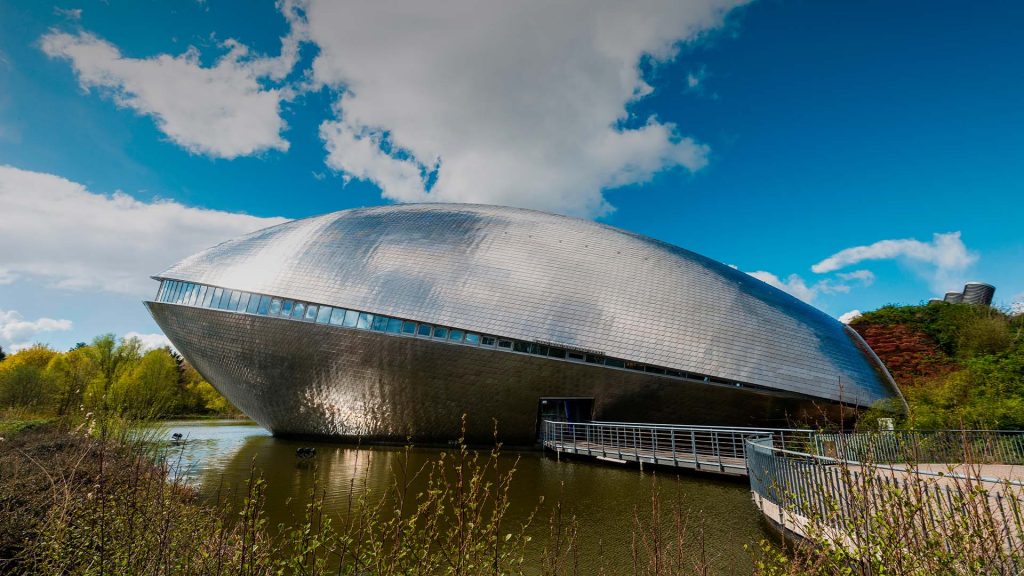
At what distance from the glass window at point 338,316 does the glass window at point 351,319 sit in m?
0.20

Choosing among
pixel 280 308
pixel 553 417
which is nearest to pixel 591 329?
pixel 553 417

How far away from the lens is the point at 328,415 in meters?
24.9

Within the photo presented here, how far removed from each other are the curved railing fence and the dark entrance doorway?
446 inches

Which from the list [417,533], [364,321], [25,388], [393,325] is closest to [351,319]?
[364,321]

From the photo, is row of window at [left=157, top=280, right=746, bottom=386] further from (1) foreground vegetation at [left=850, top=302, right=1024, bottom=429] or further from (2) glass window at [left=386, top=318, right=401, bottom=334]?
(1) foreground vegetation at [left=850, top=302, right=1024, bottom=429]

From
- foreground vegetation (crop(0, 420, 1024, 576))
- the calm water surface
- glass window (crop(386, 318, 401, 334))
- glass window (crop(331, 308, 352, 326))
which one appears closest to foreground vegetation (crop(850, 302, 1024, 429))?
the calm water surface

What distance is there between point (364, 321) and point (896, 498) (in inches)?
851

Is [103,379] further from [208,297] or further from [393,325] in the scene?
[393,325]

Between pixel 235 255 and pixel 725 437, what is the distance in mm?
25818

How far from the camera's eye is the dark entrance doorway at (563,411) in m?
24.2

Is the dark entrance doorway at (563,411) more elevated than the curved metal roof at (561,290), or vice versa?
the curved metal roof at (561,290)

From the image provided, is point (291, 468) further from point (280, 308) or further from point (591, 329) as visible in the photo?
point (591, 329)

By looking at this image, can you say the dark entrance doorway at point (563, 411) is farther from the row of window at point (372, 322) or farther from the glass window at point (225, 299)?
the glass window at point (225, 299)

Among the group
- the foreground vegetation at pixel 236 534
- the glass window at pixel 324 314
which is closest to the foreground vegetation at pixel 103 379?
the glass window at pixel 324 314
